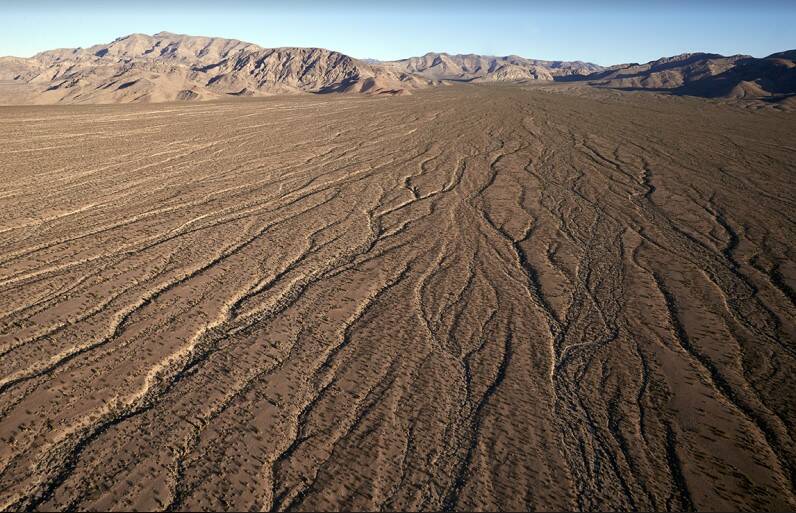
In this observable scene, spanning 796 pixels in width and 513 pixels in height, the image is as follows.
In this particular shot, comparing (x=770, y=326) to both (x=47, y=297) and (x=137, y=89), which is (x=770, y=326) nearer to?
(x=47, y=297)

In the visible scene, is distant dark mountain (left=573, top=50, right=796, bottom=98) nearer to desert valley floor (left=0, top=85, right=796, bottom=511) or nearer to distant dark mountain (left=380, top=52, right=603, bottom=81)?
desert valley floor (left=0, top=85, right=796, bottom=511)

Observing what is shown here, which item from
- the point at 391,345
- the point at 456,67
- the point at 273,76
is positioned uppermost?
the point at 391,345

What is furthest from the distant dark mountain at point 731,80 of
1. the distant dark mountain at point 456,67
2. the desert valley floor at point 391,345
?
the distant dark mountain at point 456,67

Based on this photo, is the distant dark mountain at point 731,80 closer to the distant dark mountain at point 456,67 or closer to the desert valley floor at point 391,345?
the desert valley floor at point 391,345

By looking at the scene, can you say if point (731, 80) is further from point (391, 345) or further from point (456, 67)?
point (456, 67)

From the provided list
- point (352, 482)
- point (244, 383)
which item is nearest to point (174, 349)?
A: point (244, 383)

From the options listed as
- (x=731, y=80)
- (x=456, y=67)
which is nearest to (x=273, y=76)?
(x=731, y=80)
